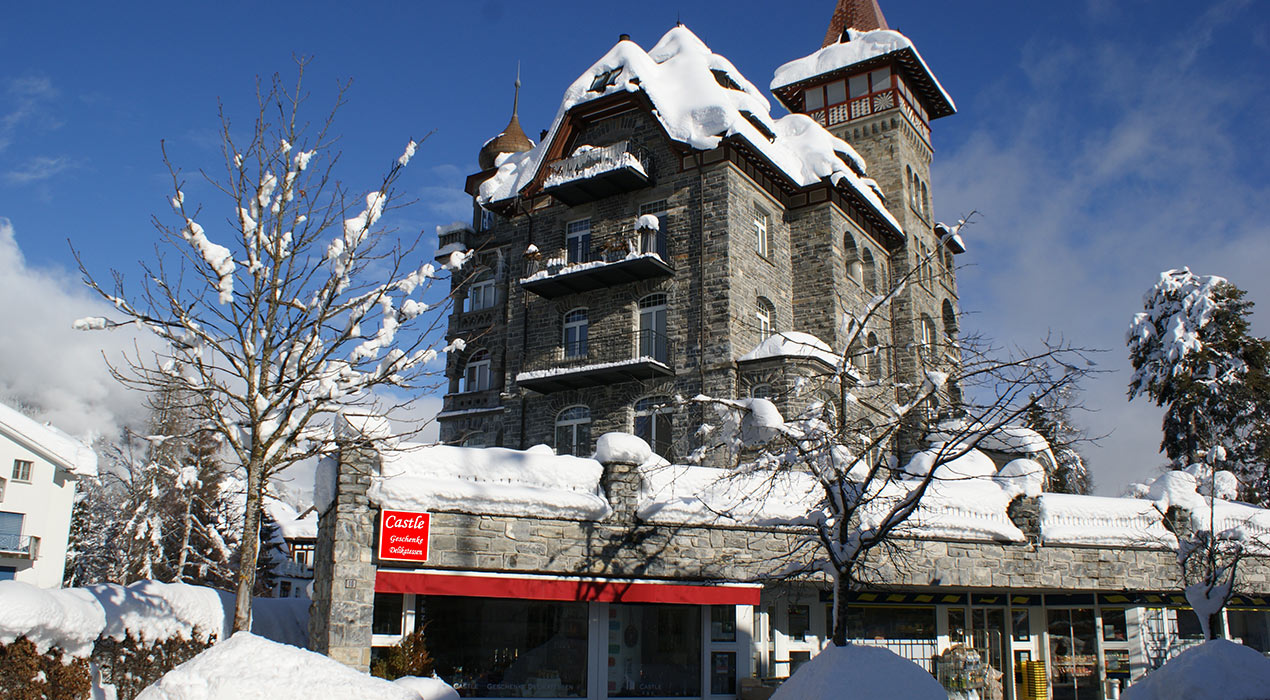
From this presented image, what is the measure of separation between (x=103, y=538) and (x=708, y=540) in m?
37.0

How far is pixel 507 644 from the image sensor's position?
13492 mm

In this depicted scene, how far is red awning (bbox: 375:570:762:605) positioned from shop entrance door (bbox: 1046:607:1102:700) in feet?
26.7

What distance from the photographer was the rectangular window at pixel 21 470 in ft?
115

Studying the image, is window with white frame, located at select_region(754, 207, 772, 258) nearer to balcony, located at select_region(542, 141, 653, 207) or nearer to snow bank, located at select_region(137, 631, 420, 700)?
balcony, located at select_region(542, 141, 653, 207)

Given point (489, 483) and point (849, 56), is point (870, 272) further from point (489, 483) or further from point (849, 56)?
point (489, 483)

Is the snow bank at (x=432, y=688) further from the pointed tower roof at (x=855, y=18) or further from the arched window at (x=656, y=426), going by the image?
the pointed tower roof at (x=855, y=18)

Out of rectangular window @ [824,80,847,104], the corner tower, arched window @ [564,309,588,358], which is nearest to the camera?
arched window @ [564,309,588,358]

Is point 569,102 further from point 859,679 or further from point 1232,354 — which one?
point 1232,354

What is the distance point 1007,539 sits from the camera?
16125mm

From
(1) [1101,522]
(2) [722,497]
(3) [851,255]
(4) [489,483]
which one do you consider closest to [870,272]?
(3) [851,255]

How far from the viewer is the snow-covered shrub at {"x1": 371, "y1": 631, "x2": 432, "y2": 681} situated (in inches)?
476

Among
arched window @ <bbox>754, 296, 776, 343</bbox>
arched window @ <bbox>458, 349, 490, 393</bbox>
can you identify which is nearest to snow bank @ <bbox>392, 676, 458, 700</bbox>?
arched window @ <bbox>754, 296, 776, 343</bbox>

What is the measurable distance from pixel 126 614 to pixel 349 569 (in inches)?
108

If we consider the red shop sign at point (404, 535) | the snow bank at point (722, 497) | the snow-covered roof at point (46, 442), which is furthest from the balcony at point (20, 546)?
the snow bank at point (722, 497)
